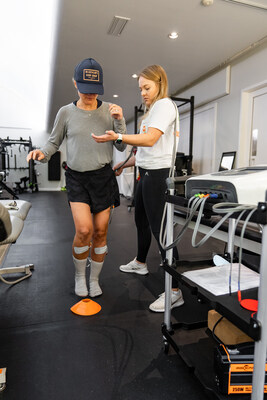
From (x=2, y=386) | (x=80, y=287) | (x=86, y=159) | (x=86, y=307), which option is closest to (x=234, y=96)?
(x=86, y=159)

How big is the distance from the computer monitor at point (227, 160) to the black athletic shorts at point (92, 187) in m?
2.96

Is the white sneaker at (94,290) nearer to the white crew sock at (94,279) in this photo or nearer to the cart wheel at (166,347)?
the white crew sock at (94,279)

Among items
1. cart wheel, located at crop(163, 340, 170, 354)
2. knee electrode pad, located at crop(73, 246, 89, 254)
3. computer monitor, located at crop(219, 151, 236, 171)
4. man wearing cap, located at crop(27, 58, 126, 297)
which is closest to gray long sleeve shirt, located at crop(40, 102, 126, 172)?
man wearing cap, located at crop(27, 58, 126, 297)

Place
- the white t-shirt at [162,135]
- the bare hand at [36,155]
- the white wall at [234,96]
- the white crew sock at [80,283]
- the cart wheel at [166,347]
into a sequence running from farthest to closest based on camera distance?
the white wall at [234,96]
the white crew sock at [80,283]
the bare hand at [36,155]
the white t-shirt at [162,135]
the cart wheel at [166,347]

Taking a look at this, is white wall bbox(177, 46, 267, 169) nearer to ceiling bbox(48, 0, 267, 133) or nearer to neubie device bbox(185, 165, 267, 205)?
ceiling bbox(48, 0, 267, 133)

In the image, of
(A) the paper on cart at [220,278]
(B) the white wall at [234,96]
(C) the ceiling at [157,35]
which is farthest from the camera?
(B) the white wall at [234,96]

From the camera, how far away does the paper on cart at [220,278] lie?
0.94 m

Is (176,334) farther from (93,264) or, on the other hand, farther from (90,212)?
(90,212)

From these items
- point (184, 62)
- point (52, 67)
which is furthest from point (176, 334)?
point (52, 67)

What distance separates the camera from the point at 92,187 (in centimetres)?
164

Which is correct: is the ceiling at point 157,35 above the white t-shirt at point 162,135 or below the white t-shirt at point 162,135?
above

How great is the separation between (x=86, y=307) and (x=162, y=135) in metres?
1.08

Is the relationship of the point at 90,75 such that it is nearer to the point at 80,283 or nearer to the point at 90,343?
the point at 80,283

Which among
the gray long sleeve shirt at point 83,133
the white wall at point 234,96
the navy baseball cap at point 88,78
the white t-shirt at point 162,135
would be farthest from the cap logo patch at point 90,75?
the white wall at point 234,96
